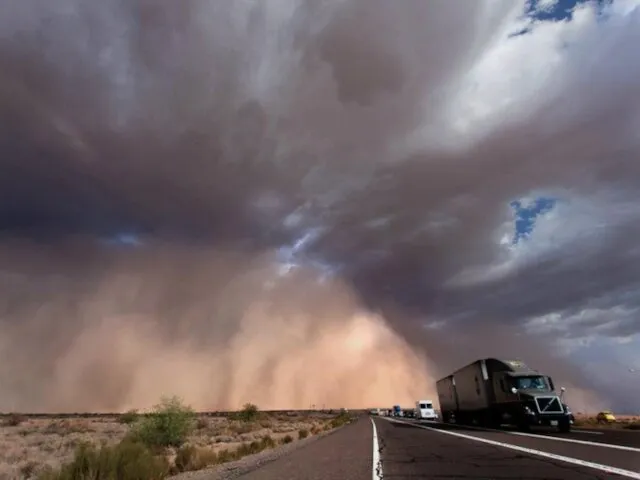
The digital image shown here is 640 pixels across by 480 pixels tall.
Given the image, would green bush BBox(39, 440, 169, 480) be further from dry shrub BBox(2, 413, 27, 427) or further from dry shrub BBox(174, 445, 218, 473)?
dry shrub BBox(2, 413, 27, 427)

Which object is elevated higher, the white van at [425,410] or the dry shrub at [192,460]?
the white van at [425,410]

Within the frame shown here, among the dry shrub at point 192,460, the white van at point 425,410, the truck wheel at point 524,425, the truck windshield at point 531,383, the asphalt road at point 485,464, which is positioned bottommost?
the asphalt road at point 485,464

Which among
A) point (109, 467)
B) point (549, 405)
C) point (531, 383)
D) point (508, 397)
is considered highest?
point (531, 383)

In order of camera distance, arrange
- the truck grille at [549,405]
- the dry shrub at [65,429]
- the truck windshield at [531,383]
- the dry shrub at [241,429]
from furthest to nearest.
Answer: the dry shrub at [241,429] → the dry shrub at [65,429] → the truck windshield at [531,383] → the truck grille at [549,405]

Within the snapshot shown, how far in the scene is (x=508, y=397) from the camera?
32.3 metres

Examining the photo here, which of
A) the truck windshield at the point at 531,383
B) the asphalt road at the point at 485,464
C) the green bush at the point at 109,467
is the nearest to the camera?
the asphalt road at the point at 485,464

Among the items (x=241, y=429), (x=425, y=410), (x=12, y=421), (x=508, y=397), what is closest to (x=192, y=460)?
(x=508, y=397)

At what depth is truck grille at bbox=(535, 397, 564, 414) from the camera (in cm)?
2877

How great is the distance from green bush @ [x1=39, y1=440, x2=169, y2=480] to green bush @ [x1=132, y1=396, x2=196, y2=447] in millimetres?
20815

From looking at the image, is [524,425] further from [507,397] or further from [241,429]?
[241,429]

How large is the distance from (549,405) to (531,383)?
2.40 metres

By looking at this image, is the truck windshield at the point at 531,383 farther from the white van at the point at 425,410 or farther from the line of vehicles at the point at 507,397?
the white van at the point at 425,410

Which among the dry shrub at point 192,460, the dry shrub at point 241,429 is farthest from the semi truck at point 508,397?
the dry shrub at point 241,429

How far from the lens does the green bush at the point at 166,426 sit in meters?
36.4
